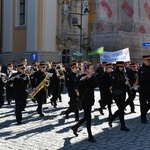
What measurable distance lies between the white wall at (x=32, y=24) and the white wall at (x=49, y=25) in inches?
28.7

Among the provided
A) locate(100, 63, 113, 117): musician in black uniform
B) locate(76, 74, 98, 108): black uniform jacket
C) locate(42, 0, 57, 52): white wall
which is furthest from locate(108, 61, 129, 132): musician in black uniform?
locate(42, 0, 57, 52): white wall

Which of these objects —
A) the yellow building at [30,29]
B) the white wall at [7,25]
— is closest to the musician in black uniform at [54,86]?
the yellow building at [30,29]

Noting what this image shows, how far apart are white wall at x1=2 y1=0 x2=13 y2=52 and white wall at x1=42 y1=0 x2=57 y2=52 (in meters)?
4.03

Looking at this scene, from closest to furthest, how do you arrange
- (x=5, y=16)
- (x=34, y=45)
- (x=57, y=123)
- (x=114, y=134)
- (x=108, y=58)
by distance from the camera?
(x=114, y=134) → (x=57, y=123) → (x=108, y=58) → (x=34, y=45) → (x=5, y=16)

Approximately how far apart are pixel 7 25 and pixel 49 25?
4.64m

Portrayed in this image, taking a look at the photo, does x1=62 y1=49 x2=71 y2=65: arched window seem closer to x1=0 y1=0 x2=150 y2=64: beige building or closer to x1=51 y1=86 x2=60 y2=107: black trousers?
x1=0 y1=0 x2=150 y2=64: beige building

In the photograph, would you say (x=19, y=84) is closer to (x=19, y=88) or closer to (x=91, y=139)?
(x=19, y=88)

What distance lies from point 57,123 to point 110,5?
23.4 metres

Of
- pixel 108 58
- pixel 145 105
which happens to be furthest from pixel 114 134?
pixel 108 58

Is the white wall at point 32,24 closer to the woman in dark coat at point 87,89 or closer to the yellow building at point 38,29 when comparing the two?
the yellow building at point 38,29

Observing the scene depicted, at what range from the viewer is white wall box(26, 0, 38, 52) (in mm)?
31016

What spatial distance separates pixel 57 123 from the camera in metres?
10.8

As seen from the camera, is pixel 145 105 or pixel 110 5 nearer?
pixel 145 105

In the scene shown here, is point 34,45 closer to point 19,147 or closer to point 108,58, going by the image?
point 108,58
